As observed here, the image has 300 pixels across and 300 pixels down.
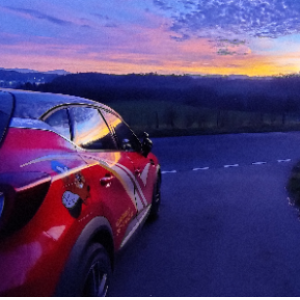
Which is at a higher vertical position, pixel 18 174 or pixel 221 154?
pixel 18 174

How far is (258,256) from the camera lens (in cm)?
445

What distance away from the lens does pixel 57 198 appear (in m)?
2.47

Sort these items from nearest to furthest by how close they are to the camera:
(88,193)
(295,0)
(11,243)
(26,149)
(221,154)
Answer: (11,243) → (26,149) → (88,193) → (295,0) → (221,154)

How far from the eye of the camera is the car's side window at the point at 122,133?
4054mm

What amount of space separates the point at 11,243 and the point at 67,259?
0.39m

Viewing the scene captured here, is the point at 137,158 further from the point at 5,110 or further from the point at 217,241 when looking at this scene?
Result: the point at 5,110

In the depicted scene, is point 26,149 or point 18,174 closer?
point 18,174

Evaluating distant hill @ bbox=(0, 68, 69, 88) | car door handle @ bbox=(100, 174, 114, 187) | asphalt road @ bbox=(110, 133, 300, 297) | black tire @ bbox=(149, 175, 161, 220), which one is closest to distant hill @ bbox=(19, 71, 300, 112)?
distant hill @ bbox=(0, 68, 69, 88)

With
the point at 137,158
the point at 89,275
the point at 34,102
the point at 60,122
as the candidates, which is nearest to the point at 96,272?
the point at 89,275

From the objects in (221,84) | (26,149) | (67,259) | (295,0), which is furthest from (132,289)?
(295,0)

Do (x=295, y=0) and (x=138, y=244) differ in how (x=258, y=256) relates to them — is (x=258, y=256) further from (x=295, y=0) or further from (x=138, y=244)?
(x=295, y=0)

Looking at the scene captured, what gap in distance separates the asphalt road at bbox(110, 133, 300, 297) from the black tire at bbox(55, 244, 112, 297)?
1.86 feet

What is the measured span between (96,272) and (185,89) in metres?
2.22

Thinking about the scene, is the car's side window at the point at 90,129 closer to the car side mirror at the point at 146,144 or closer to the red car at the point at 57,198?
the red car at the point at 57,198
